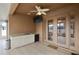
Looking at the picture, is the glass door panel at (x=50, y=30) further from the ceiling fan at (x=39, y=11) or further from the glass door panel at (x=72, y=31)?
the glass door panel at (x=72, y=31)

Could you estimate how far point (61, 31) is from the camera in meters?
3.26

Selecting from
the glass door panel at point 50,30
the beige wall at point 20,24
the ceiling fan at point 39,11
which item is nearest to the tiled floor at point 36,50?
the glass door panel at point 50,30

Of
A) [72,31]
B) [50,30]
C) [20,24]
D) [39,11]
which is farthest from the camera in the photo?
[72,31]

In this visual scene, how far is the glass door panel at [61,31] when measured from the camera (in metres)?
3.21

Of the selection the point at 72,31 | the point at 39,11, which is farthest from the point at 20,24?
the point at 72,31

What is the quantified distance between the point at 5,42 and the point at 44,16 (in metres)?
1.16

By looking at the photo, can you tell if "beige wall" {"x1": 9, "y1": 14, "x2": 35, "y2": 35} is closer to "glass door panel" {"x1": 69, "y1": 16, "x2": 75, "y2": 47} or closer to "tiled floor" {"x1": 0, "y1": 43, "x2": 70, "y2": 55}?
"tiled floor" {"x1": 0, "y1": 43, "x2": 70, "y2": 55}

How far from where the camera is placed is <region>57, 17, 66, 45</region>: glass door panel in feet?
10.5

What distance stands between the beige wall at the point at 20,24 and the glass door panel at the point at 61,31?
76 cm

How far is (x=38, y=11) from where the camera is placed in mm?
2820

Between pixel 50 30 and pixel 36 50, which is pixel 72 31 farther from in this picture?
pixel 36 50

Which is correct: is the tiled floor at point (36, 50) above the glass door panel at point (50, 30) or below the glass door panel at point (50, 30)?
below

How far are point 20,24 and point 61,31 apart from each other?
117 centimetres

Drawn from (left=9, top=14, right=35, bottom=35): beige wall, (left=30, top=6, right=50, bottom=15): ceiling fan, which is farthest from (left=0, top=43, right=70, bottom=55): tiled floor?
(left=30, top=6, right=50, bottom=15): ceiling fan
